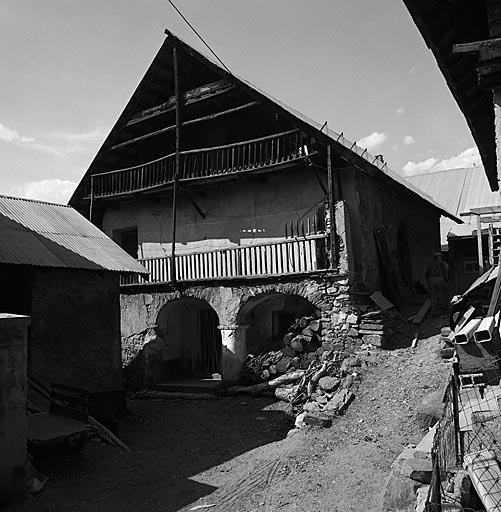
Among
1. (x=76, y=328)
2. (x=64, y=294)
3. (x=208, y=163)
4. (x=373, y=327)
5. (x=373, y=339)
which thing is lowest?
(x=373, y=339)

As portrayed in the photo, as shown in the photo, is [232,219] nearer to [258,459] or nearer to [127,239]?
[127,239]

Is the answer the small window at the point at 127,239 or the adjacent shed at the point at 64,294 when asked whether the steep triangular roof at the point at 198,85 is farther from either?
the adjacent shed at the point at 64,294

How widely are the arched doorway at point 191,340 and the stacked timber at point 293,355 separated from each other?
9.55 ft

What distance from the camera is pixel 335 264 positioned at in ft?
40.0

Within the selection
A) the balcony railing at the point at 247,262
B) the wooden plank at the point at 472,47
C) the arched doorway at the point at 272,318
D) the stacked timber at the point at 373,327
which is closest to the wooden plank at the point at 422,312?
the stacked timber at the point at 373,327

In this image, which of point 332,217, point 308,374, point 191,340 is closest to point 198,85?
point 332,217

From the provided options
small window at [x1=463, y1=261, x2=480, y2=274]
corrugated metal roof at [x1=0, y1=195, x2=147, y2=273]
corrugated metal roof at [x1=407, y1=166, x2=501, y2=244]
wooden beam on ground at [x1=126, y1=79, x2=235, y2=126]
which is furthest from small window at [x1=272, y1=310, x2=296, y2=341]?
small window at [x1=463, y1=261, x2=480, y2=274]

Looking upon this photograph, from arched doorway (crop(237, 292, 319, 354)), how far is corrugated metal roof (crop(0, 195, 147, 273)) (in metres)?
4.64

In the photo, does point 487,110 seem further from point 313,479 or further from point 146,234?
point 146,234

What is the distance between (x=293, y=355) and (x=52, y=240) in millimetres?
6351

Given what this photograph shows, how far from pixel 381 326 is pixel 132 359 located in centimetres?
783

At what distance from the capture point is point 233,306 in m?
13.6

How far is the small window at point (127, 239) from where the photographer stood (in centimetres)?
1784

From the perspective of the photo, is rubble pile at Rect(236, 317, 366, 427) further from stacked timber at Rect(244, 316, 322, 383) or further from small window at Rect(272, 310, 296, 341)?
small window at Rect(272, 310, 296, 341)
